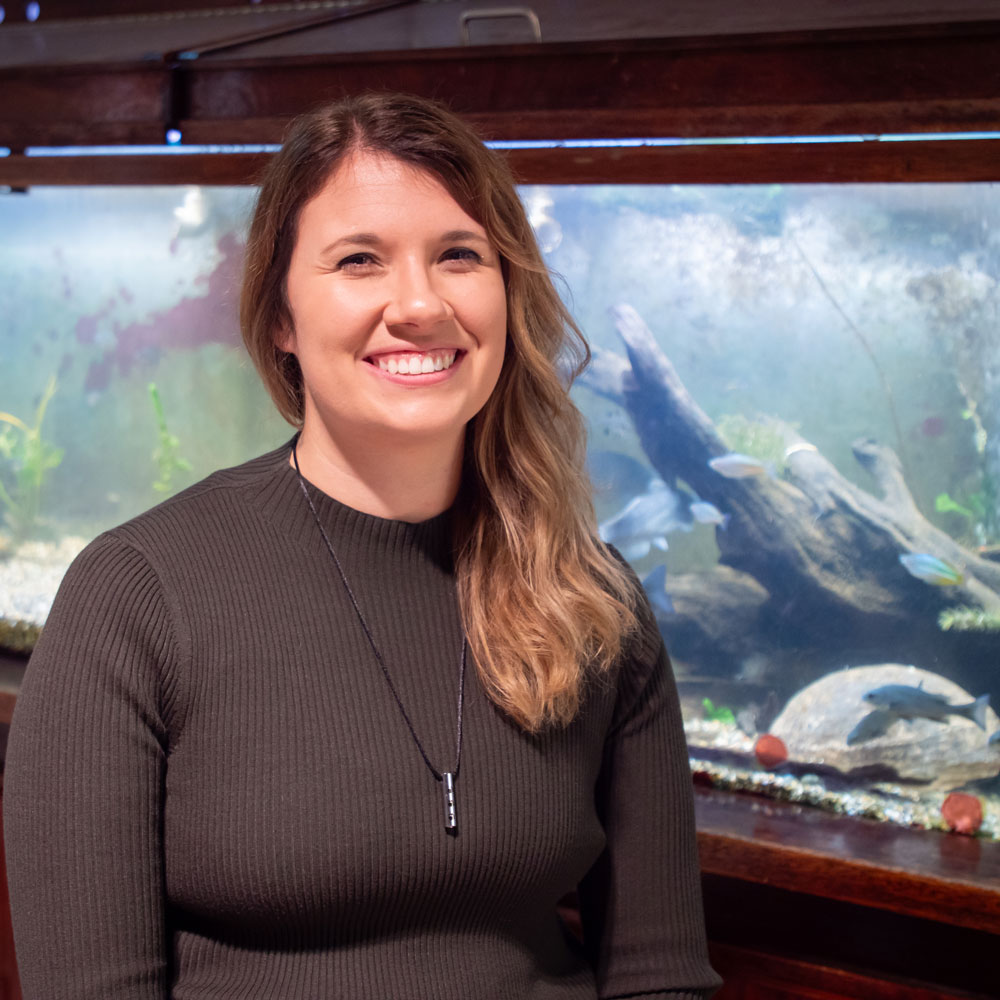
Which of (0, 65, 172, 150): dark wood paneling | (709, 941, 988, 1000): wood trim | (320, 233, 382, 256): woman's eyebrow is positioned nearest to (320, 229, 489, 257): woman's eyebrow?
(320, 233, 382, 256): woman's eyebrow

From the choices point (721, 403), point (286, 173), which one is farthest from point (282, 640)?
point (721, 403)

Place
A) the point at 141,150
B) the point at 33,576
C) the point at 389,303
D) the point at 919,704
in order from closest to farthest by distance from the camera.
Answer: the point at 389,303
the point at 919,704
the point at 141,150
the point at 33,576

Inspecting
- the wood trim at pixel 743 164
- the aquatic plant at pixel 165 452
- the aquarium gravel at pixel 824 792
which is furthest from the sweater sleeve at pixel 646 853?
the aquatic plant at pixel 165 452

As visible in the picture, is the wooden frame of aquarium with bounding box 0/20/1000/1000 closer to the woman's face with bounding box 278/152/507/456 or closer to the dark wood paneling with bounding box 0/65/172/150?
the dark wood paneling with bounding box 0/65/172/150

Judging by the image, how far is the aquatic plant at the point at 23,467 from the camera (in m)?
2.15

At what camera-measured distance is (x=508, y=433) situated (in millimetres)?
1221

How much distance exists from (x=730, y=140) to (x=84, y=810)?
1.13m

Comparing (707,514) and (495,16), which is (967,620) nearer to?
(707,514)

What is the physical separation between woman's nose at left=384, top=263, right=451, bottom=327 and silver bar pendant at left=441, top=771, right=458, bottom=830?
451mm

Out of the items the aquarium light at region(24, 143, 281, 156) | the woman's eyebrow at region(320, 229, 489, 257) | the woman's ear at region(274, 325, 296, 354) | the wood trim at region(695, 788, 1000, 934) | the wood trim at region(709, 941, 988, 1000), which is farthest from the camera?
the aquarium light at region(24, 143, 281, 156)

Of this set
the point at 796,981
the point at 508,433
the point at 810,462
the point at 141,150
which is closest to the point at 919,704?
the point at 810,462

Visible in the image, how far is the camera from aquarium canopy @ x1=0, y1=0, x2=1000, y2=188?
4.46 ft

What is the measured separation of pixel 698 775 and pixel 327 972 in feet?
2.52

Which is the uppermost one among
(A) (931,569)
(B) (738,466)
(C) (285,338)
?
(C) (285,338)
